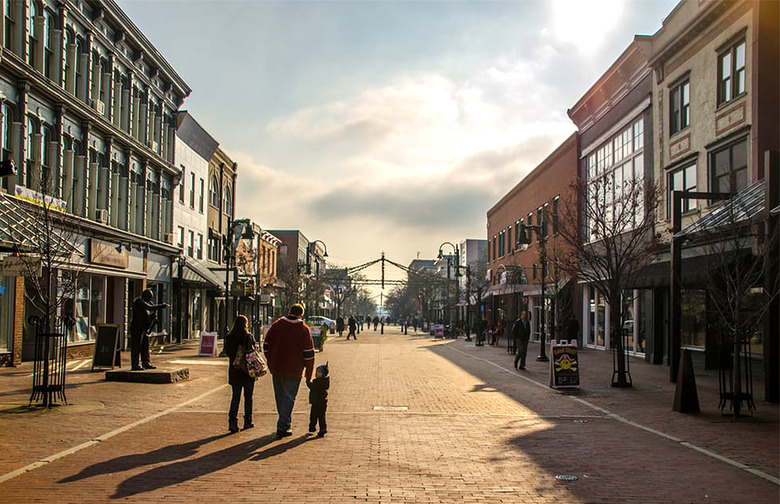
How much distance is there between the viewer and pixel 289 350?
10438 millimetres

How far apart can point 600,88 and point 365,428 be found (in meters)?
24.6

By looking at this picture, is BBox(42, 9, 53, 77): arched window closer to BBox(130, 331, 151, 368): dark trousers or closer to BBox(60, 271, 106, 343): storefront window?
BBox(60, 271, 106, 343): storefront window

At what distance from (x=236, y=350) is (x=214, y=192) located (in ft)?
116

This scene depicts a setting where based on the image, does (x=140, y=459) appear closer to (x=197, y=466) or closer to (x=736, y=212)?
(x=197, y=466)

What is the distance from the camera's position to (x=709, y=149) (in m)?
21.9

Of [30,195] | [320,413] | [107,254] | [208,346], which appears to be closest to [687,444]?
[320,413]

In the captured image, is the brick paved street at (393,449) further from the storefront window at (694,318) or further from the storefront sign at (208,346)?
the storefront sign at (208,346)

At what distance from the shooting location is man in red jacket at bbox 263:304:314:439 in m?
10.4

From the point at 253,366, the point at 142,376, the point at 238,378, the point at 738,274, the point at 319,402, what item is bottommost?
the point at 142,376

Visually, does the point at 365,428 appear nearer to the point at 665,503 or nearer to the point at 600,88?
the point at 665,503

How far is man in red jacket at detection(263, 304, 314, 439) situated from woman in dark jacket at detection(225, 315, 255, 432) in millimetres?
520

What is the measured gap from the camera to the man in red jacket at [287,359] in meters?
10.4

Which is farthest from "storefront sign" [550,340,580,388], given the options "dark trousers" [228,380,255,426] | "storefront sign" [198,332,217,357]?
"storefront sign" [198,332,217,357]

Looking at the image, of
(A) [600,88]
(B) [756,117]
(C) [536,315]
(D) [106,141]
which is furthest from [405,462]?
(C) [536,315]
